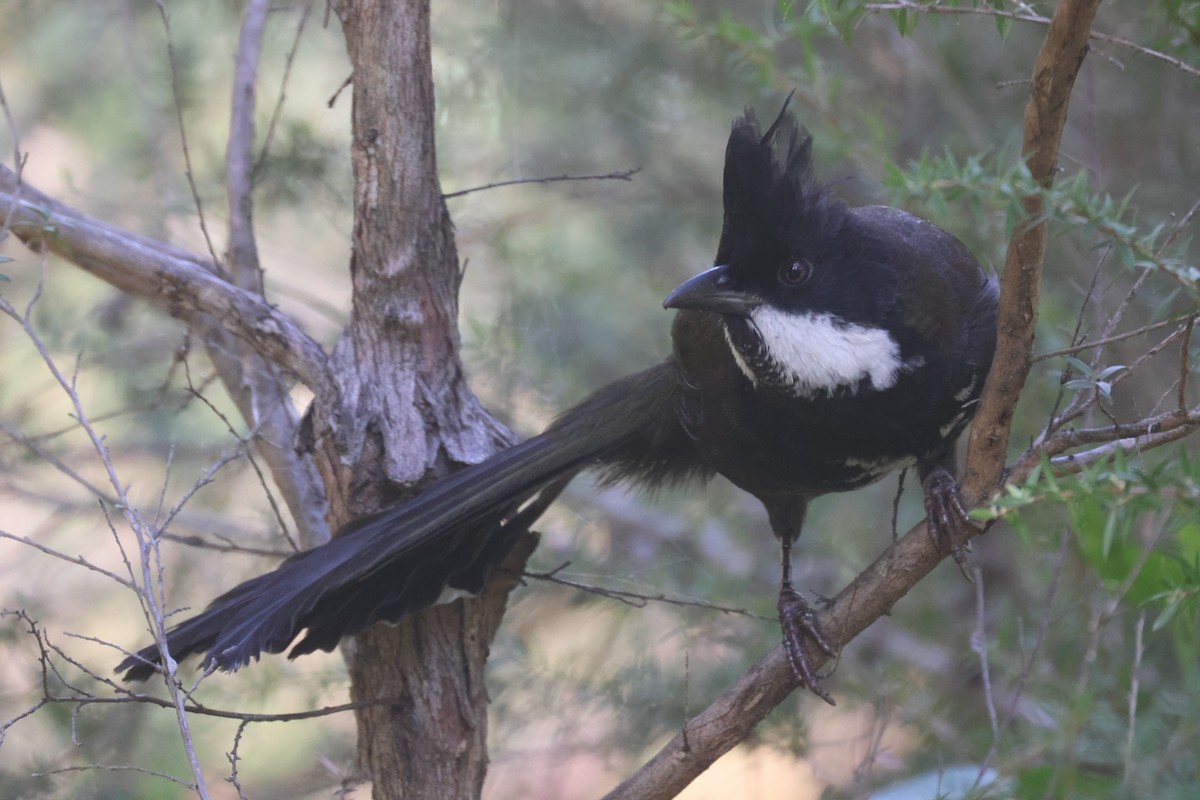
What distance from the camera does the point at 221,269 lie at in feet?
7.98

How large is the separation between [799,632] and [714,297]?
28.5 inches

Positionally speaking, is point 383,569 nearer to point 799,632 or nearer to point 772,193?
point 799,632

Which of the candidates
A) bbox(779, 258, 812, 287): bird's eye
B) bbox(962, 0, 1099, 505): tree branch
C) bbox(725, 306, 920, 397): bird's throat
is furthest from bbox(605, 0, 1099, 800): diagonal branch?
bbox(779, 258, 812, 287): bird's eye

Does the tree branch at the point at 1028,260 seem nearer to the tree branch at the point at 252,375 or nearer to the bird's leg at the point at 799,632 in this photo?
the bird's leg at the point at 799,632

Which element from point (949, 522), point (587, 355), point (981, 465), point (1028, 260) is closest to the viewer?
point (1028, 260)

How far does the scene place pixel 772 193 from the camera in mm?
2082

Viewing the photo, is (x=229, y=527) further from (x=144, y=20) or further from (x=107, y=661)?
(x=144, y=20)

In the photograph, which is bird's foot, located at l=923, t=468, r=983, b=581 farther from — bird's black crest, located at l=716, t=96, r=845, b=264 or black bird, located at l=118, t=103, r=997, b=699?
bird's black crest, located at l=716, t=96, r=845, b=264

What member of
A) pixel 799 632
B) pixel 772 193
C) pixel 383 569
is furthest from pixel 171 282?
pixel 799 632

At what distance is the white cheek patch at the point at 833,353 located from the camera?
2.06 meters

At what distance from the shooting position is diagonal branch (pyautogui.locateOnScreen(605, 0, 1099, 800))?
134 cm

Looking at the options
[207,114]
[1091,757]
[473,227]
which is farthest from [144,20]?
[1091,757]

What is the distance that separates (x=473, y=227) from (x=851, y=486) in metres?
1.77

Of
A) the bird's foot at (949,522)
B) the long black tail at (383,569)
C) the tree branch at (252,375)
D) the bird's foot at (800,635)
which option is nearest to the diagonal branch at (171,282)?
the tree branch at (252,375)
